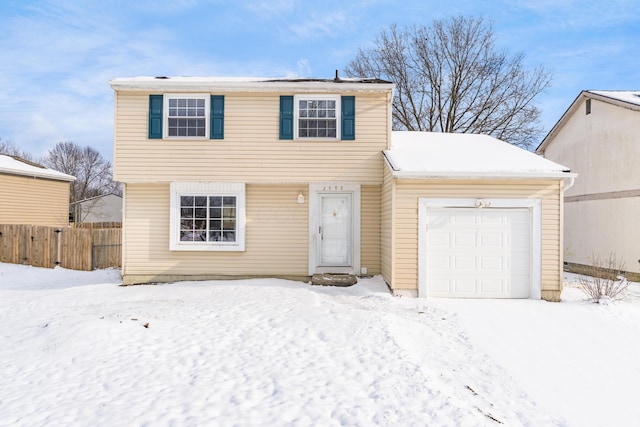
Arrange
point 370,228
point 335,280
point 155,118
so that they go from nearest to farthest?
point 335,280
point 155,118
point 370,228

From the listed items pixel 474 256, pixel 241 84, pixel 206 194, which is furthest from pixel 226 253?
pixel 474 256

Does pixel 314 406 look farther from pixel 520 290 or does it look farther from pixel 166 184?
pixel 166 184

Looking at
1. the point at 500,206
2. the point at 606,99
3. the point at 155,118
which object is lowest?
the point at 500,206

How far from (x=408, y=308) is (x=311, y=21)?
11.2 meters

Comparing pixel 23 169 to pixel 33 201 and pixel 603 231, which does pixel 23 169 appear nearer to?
pixel 33 201

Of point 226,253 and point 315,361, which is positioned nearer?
point 315,361

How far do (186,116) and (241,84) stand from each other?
1.79 metres

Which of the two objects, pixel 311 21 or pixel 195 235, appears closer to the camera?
pixel 195 235

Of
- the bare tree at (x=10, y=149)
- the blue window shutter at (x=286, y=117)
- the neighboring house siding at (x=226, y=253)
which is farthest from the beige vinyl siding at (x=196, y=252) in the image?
the bare tree at (x=10, y=149)

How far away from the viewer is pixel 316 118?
10312 millimetres

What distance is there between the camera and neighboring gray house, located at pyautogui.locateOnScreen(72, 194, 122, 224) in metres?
36.3

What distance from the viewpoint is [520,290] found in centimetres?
890

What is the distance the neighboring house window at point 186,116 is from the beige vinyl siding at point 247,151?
0.18 meters

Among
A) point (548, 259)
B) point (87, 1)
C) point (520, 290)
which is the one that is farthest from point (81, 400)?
point (87, 1)
